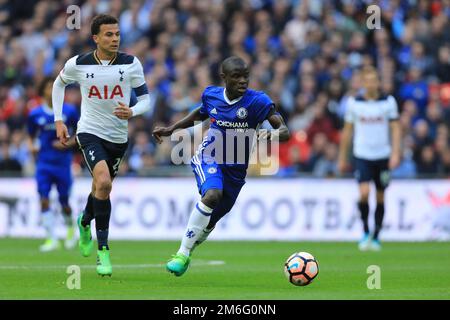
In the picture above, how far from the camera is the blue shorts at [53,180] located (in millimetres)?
18109

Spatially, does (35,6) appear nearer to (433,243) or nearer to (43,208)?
(43,208)

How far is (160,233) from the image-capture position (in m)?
20.8

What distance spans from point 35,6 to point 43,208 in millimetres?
11075

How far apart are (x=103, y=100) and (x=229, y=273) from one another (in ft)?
8.05

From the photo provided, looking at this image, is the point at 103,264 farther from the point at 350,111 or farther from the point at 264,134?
the point at 350,111

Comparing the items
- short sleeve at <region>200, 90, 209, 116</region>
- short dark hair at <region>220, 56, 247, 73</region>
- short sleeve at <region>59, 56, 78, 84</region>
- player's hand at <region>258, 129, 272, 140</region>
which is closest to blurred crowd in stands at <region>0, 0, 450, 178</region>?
short sleeve at <region>59, 56, 78, 84</region>

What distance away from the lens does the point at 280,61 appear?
2375 centimetres

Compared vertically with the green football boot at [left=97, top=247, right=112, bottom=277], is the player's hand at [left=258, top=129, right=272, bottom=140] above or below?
above

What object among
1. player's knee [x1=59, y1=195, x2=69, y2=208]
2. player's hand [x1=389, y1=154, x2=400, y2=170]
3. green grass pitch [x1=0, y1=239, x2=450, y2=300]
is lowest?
green grass pitch [x1=0, y1=239, x2=450, y2=300]

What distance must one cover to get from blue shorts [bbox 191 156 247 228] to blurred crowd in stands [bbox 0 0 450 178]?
9.52 metres

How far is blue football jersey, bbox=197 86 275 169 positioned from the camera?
11.6 metres

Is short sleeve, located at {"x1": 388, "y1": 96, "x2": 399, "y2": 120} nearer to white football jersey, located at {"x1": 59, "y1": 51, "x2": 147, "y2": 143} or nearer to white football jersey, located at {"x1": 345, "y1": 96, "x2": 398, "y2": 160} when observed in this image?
white football jersey, located at {"x1": 345, "y1": 96, "x2": 398, "y2": 160}

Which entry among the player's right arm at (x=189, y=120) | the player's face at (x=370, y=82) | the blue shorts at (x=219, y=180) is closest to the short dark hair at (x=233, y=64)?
the player's right arm at (x=189, y=120)
